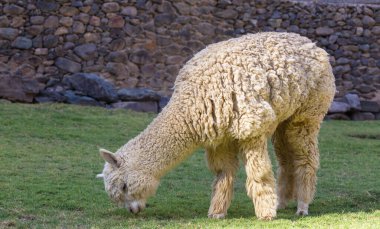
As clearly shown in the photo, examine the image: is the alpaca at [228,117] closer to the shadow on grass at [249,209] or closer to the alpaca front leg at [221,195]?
the alpaca front leg at [221,195]

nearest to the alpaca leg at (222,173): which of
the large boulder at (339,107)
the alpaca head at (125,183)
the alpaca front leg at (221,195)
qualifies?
the alpaca front leg at (221,195)

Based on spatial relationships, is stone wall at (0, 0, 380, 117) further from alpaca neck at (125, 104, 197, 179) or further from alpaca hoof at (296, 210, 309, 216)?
alpaca hoof at (296, 210, 309, 216)

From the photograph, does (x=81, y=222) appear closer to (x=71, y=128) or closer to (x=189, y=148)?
(x=189, y=148)

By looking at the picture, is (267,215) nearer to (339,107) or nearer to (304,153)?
(304,153)

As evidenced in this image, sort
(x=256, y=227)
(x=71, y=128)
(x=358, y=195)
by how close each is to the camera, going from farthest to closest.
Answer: (x=71, y=128)
(x=358, y=195)
(x=256, y=227)

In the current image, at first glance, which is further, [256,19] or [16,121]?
[256,19]

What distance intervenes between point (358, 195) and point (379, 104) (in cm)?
942

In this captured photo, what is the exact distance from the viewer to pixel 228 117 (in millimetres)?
6914

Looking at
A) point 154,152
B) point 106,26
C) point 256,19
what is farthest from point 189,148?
point 256,19

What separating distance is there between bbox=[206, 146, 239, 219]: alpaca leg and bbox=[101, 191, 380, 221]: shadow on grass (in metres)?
0.14

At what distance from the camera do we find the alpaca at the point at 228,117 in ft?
22.8

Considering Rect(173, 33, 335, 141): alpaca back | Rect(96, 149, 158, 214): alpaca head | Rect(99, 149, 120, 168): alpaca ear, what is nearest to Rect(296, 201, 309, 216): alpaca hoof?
Rect(173, 33, 335, 141): alpaca back

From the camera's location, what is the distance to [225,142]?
7.22 meters

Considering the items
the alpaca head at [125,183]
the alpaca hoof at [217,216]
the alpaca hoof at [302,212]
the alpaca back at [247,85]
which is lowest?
the alpaca hoof at [302,212]
